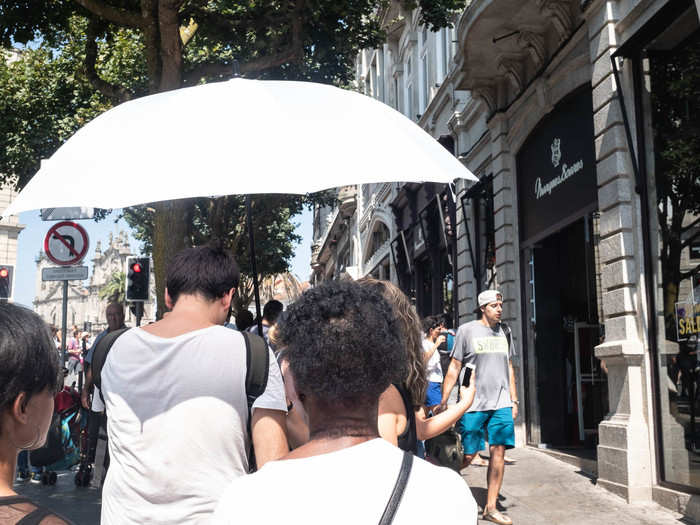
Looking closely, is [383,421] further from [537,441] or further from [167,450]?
[537,441]

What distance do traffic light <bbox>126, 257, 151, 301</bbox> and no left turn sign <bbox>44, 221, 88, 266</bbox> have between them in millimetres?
2902

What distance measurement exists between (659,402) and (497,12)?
19.8 ft

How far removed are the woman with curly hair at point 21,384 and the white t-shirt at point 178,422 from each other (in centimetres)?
120

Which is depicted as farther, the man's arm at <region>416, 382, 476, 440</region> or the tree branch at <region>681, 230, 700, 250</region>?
the tree branch at <region>681, 230, 700, 250</region>

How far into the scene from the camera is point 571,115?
10.5m

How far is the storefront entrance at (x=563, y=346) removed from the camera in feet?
37.4

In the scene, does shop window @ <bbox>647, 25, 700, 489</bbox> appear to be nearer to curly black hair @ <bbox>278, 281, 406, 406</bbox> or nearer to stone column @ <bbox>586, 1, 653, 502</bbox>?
stone column @ <bbox>586, 1, 653, 502</bbox>

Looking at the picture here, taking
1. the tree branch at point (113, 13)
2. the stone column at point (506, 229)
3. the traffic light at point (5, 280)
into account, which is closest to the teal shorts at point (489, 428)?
the stone column at point (506, 229)

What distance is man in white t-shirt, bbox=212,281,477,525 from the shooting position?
148 cm

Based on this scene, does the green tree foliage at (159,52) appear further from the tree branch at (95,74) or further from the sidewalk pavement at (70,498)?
the sidewalk pavement at (70,498)

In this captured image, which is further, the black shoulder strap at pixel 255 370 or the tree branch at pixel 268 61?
the tree branch at pixel 268 61

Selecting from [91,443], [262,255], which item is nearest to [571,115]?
[91,443]

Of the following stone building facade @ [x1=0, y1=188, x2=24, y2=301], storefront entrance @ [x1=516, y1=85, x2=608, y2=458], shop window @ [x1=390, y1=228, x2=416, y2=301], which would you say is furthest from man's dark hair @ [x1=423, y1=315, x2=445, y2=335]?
stone building facade @ [x1=0, y1=188, x2=24, y2=301]

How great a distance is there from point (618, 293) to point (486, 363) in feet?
6.15
